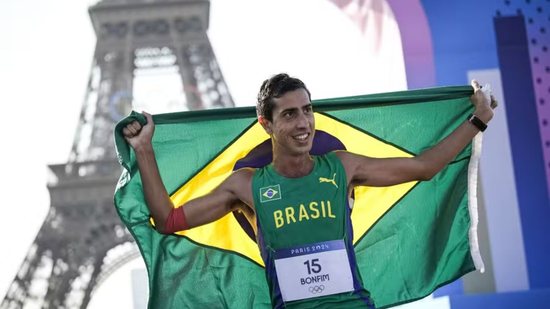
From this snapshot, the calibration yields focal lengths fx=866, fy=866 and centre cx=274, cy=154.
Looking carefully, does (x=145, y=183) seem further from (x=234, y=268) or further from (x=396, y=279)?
(x=396, y=279)

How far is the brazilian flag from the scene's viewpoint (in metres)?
2.93

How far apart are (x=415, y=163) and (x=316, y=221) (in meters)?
0.44

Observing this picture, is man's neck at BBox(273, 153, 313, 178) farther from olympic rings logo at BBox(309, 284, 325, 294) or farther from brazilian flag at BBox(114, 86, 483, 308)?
brazilian flag at BBox(114, 86, 483, 308)

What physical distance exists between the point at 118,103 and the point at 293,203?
46.3 ft

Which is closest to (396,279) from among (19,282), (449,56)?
(449,56)

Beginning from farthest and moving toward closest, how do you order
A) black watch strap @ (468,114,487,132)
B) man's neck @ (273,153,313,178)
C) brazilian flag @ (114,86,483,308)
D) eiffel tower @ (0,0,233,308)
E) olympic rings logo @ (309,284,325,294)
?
eiffel tower @ (0,0,233,308), brazilian flag @ (114,86,483,308), black watch strap @ (468,114,487,132), man's neck @ (273,153,313,178), olympic rings logo @ (309,284,325,294)

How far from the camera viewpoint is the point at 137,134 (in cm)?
257

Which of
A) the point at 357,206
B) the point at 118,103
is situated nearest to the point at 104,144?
the point at 118,103

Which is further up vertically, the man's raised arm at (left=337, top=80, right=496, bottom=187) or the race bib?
the man's raised arm at (left=337, top=80, right=496, bottom=187)

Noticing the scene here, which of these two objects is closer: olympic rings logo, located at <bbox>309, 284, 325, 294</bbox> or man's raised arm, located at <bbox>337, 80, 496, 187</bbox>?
olympic rings logo, located at <bbox>309, 284, 325, 294</bbox>

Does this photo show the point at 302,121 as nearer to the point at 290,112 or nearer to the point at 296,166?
the point at 290,112

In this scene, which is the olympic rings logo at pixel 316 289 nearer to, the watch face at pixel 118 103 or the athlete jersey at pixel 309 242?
the athlete jersey at pixel 309 242

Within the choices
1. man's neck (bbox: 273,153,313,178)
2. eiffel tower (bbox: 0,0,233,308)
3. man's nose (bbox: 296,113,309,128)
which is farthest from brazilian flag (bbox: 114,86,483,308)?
eiffel tower (bbox: 0,0,233,308)

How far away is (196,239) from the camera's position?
2938 mm
